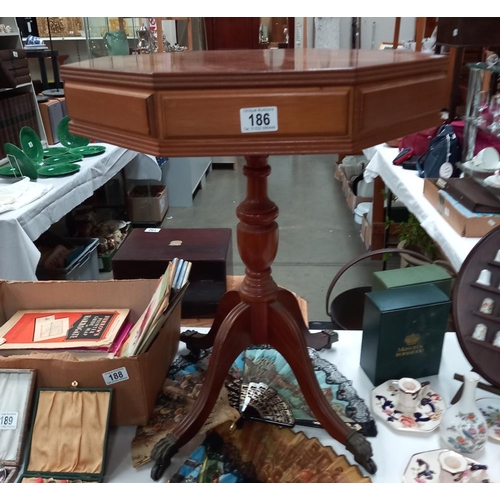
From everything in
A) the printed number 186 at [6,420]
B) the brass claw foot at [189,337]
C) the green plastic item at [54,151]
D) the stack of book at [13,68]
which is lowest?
the brass claw foot at [189,337]

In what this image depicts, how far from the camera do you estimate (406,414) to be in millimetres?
820

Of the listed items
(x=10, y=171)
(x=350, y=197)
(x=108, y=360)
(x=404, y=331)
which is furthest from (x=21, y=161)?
(x=350, y=197)

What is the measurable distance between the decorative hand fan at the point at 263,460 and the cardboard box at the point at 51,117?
91.3 inches

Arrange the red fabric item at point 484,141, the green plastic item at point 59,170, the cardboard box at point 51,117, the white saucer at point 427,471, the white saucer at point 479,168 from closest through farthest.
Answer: the white saucer at point 427,471 < the white saucer at point 479,168 < the red fabric item at point 484,141 < the green plastic item at point 59,170 < the cardboard box at point 51,117

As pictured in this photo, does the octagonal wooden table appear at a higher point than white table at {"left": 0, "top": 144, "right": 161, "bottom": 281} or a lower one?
higher

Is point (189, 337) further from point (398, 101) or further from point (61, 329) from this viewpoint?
point (398, 101)

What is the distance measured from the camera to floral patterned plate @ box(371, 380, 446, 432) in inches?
31.4

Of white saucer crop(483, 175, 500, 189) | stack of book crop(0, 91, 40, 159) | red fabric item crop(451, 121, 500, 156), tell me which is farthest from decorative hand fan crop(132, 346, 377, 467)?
stack of book crop(0, 91, 40, 159)

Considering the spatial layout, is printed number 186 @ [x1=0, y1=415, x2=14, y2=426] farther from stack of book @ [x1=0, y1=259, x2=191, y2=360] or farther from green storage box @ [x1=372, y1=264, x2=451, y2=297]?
green storage box @ [x1=372, y1=264, x2=451, y2=297]

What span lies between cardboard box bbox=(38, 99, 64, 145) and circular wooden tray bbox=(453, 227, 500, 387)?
2426 mm

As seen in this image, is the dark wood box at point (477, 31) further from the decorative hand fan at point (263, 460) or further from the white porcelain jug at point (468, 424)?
the decorative hand fan at point (263, 460)

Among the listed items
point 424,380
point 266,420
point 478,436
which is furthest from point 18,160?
point 478,436

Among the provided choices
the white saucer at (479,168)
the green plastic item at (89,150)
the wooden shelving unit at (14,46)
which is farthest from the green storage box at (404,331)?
the wooden shelving unit at (14,46)

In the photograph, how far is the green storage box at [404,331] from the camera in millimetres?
836
